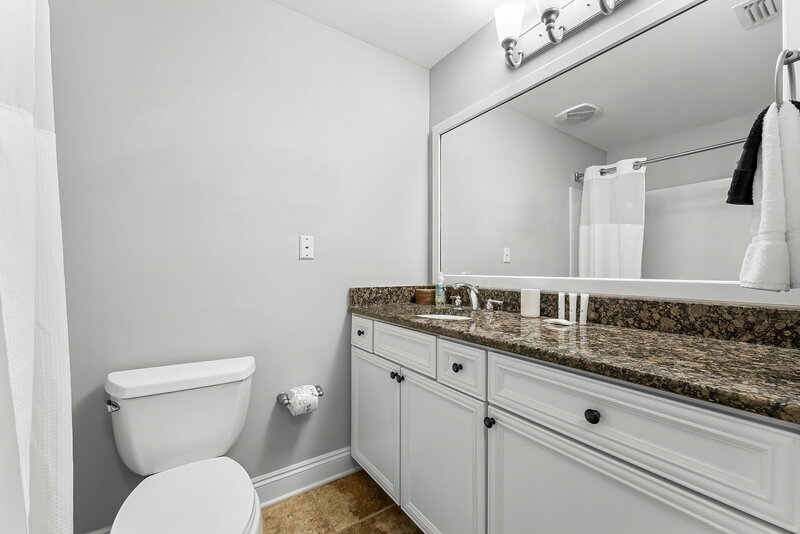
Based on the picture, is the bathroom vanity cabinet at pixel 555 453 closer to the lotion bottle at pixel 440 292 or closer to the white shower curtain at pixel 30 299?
the lotion bottle at pixel 440 292

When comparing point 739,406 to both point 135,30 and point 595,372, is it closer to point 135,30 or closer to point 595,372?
point 595,372

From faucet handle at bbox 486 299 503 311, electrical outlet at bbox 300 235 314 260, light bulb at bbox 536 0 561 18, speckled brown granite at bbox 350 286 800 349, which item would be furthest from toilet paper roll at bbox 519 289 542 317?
light bulb at bbox 536 0 561 18

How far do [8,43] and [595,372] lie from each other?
3.76ft

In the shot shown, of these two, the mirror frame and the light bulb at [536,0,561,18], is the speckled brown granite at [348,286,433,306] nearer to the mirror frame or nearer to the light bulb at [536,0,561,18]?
the mirror frame

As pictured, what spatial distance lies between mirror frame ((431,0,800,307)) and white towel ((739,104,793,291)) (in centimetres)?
34

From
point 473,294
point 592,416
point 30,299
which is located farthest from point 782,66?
point 30,299

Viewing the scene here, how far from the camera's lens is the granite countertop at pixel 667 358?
56 cm

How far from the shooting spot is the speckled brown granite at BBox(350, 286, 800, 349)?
880mm

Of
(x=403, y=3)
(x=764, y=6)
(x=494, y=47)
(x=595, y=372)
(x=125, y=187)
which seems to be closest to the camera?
(x=595, y=372)

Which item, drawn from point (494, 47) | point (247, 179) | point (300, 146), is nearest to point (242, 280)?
point (247, 179)

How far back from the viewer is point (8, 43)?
19.1 inches

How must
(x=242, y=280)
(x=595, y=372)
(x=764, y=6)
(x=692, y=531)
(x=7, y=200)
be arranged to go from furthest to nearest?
(x=242, y=280), (x=764, y=6), (x=595, y=372), (x=692, y=531), (x=7, y=200)

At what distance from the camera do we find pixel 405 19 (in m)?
1.70

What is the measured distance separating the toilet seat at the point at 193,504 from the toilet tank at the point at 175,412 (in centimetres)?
10
